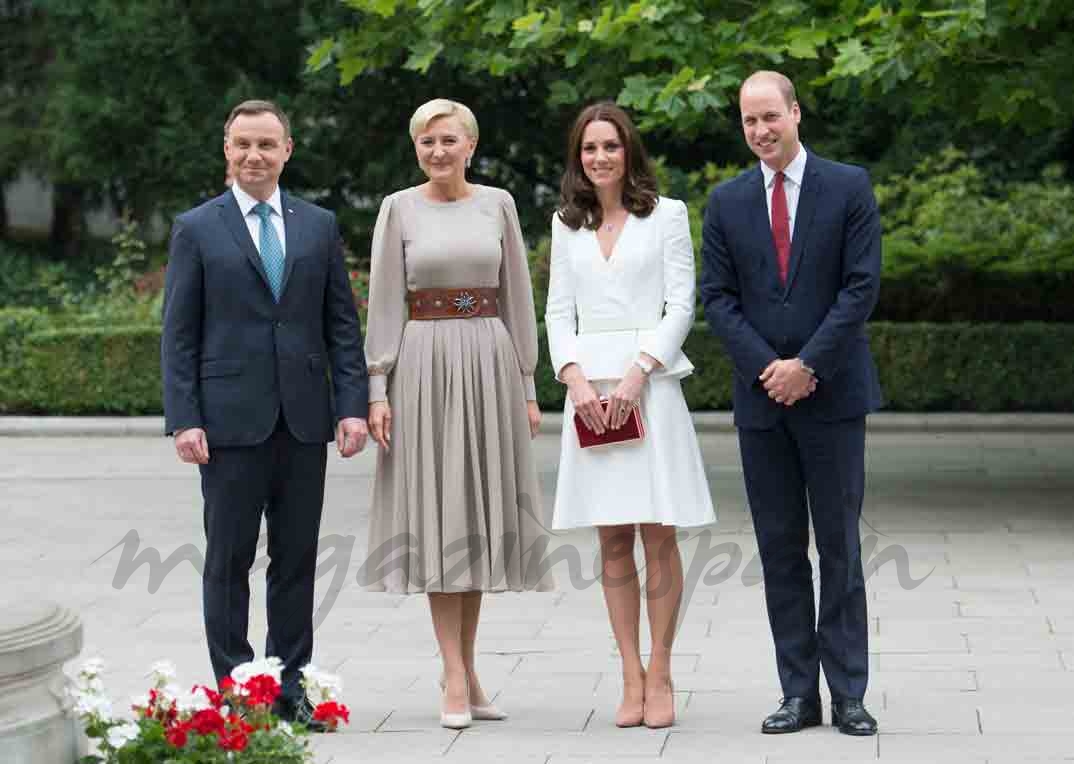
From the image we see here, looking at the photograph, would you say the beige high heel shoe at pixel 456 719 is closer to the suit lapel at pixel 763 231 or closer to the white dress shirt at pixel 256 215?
the white dress shirt at pixel 256 215

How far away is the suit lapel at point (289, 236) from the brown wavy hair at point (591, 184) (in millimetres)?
907

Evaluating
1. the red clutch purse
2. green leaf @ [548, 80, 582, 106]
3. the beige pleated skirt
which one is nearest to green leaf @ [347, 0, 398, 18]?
green leaf @ [548, 80, 582, 106]

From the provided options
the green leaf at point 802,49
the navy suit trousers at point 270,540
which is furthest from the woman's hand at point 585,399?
the green leaf at point 802,49

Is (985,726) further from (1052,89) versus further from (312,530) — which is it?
(1052,89)

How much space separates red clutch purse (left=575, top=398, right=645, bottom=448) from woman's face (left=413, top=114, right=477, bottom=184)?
952 mm

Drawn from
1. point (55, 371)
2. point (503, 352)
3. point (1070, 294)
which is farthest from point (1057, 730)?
point (55, 371)

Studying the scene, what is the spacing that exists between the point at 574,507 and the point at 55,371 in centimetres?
1277

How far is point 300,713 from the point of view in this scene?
252 inches

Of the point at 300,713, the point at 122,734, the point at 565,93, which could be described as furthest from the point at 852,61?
the point at 122,734

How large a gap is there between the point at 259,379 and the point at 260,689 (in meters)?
1.43

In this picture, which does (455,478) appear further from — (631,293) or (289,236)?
(289,236)

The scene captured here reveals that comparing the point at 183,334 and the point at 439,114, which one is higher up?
the point at 439,114

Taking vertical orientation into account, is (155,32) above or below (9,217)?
above

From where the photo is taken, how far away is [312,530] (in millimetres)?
6574
